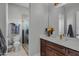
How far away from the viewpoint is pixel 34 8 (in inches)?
79.0

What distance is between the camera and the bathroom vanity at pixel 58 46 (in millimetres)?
1844

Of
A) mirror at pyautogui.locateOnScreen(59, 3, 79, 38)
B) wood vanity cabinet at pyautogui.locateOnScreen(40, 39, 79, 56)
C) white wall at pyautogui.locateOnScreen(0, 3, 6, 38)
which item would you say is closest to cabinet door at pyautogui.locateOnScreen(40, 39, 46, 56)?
wood vanity cabinet at pyautogui.locateOnScreen(40, 39, 79, 56)

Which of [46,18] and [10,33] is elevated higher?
[46,18]

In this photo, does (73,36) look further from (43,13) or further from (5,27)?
(5,27)

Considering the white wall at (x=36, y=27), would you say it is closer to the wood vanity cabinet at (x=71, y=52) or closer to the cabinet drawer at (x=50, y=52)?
the cabinet drawer at (x=50, y=52)

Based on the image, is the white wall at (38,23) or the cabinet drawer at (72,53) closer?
the cabinet drawer at (72,53)

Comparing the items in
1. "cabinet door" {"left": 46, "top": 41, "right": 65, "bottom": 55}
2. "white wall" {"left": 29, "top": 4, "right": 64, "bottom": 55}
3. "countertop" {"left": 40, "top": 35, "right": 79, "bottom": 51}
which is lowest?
"cabinet door" {"left": 46, "top": 41, "right": 65, "bottom": 55}

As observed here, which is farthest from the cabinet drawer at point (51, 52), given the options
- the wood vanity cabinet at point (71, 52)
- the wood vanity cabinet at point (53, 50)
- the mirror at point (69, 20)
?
the mirror at point (69, 20)

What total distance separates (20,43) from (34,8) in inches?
23.9

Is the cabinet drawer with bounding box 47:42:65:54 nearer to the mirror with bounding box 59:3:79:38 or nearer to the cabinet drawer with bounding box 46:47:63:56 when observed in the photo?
the cabinet drawer with bounding box 46:47:63:56

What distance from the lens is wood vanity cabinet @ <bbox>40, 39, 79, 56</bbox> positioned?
1.89m

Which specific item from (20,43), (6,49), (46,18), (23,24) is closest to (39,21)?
(46,18)

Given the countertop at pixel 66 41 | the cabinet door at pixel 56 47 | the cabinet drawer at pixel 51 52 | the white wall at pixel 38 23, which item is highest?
the white wall at pixel 38 23

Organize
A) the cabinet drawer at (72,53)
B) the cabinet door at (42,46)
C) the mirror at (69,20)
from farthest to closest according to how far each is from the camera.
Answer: the cabinet door at (42,46), the mirror at (69,20), the cabinet drawer at (72,53)
